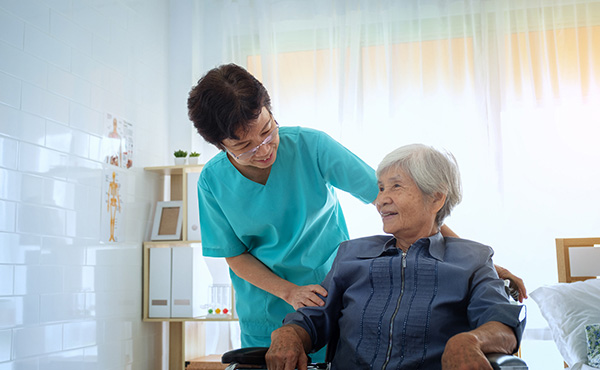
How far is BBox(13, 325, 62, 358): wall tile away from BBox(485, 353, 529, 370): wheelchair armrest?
2171 mm

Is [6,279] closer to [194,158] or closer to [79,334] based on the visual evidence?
[79,334]

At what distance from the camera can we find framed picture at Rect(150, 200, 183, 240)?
3.83 metres

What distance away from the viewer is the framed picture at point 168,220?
3.83 metres

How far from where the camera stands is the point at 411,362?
4.83 ft

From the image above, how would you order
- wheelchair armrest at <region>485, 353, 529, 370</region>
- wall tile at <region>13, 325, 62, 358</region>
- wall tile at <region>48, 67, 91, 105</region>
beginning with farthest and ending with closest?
wall tile at <region>48, 67, 91, 105</region> < wall tile at <region>13, 325, 62, 358</region> < wheelchair armrest at <region>485, 353, 529, 370</region>

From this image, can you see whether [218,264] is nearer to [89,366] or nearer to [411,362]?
[89,366]

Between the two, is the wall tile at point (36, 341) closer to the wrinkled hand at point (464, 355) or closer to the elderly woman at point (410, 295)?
the elderly woman at point (410, 295)

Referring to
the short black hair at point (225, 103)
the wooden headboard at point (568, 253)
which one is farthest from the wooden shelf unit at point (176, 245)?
the short black hair at point (225, 103)

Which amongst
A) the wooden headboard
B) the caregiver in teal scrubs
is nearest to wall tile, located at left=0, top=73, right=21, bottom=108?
the caregiver in teal scrubs

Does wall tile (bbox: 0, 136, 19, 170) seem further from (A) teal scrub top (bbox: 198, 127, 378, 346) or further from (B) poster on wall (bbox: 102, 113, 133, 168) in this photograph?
(A) teal scrub top (bbox: 198, 127, 378, 346)

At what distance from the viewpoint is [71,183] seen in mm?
3086

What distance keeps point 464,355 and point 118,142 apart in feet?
9.22

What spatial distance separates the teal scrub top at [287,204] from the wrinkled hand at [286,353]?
358mm

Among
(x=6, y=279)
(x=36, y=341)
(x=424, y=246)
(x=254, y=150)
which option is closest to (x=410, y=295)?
(x=424, y=246)
